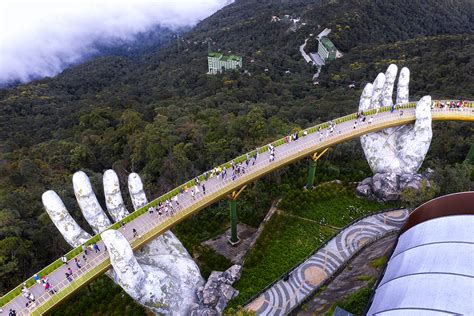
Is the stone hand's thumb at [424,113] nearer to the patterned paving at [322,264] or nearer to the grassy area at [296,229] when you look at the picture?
the grassy area at [296,229]

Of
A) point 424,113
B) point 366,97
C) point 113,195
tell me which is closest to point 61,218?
point 113,195

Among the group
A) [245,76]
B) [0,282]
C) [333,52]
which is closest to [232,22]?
[333,52]

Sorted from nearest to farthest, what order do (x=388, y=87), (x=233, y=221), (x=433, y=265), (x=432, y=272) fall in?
(x=432, y=272)
(x=433, y=265)
(x=233, y=221)
(x=388, y=87)

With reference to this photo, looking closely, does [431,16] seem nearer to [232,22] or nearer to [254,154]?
[232,22]

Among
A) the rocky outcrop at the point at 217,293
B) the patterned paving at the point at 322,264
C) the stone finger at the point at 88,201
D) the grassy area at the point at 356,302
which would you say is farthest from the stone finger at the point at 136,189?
the grassy area at the point at 356,302

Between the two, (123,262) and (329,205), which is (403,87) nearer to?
(329,205)

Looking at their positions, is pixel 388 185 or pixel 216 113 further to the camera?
pixel 216 113
